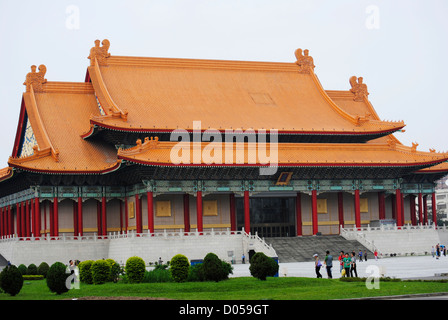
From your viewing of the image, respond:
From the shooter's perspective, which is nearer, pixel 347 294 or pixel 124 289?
pixel 347 294

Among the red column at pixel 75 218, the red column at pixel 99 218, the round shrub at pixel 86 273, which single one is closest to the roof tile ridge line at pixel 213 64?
the red column at pixel 99 218

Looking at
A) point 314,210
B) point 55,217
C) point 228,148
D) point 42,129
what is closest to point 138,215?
point 55,217

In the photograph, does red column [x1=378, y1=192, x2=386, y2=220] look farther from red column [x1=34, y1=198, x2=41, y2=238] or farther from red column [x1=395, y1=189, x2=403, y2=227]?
red column [x1=34, y1=198, x2=41, y2=238]

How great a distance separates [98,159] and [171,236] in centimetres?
1005

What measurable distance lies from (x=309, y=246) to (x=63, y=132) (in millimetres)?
21730

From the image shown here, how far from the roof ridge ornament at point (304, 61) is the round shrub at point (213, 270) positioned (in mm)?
42451

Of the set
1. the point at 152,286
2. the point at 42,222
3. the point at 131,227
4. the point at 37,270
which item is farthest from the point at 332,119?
the point at 152,286

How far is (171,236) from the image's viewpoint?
54500 mm

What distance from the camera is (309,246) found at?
56781mm

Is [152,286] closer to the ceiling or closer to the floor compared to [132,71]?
closer to the floor

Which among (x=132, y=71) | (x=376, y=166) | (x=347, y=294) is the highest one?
(x=132, y=71)

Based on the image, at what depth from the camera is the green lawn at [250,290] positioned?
1068 inches
